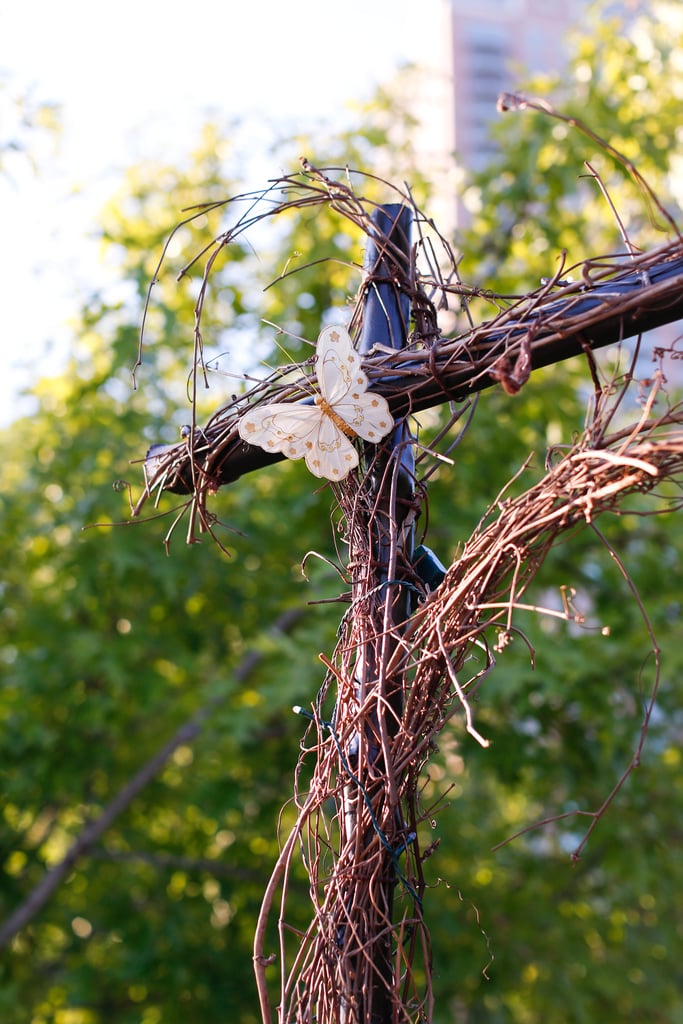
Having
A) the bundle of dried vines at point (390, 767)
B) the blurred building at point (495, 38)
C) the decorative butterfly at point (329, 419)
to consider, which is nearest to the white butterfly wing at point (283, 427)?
the decorative butterfly at point (329, 419)

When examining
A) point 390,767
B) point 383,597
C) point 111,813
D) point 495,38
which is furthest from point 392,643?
point 495,38

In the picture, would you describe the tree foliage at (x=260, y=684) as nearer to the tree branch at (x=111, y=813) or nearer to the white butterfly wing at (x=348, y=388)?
the tree branch at (x=111, y=813)

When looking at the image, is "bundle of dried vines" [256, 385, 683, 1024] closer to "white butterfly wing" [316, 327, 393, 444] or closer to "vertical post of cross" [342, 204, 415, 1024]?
"vertical post of cross" [342, 204, 415, 1024]

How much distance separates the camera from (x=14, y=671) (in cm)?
347

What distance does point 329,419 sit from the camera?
113cm

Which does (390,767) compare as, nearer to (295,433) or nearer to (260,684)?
(295,433)

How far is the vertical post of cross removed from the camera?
3.37 feet

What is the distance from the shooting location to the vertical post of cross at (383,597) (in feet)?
3.37

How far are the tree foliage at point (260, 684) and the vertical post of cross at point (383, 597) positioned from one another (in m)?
1.84

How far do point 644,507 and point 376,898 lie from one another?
2753mm

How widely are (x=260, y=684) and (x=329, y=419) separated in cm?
275

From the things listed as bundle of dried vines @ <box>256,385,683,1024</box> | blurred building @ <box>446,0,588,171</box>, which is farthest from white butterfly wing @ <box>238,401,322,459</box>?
blurred building @ <box>446,0,588,171</box>

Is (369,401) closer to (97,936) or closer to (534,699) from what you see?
(534,699)

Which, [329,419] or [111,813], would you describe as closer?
[329,419]
